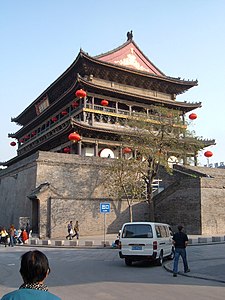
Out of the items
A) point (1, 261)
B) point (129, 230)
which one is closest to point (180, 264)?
point (129, 230)

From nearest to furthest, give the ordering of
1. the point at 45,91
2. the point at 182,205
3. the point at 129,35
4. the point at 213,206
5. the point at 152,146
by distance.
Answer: the point at 152,146 < the point at 213,206 < the point at 182,205 < the point at 45,91 < the point at 129,35

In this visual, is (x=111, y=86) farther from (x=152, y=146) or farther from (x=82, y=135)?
(x=152, y=146)

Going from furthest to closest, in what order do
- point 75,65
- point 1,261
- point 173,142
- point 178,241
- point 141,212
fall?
point 75,65
point 141,212
point 173,142
point 1,261
point 178,241

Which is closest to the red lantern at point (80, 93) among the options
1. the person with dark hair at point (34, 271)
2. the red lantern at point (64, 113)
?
the red lantern at point (64, 113)

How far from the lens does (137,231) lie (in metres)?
11.4

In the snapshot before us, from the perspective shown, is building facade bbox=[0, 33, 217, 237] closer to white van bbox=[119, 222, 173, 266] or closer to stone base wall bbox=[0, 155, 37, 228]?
stone base wall bbox=[0, 155, 37, 228]

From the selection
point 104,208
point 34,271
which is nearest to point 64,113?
point 104,208

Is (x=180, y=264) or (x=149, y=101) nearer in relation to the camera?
(x=180, y=264)

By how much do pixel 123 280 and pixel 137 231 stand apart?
2971 millimetres

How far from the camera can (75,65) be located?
32750mm

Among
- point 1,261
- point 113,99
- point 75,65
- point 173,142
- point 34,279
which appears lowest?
point 1,261

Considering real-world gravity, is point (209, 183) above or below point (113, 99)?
below

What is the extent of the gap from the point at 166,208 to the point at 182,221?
1639mm

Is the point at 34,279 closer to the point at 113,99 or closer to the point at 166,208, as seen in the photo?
the point at 166,208
